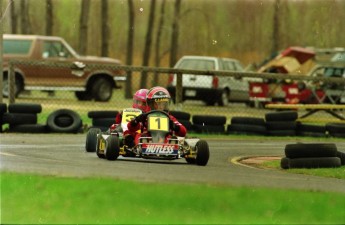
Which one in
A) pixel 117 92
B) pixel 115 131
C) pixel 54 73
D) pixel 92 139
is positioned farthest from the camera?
pixel 117 92

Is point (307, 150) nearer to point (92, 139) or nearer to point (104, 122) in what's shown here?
point (92, 139)

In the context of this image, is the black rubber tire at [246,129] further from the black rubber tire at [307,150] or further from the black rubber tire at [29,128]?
the black rubber tire at [307,150]

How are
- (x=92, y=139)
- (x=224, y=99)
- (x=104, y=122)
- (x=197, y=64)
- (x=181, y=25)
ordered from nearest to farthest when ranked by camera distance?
1. (x=92, y=139)
2. (x=104, y=122)
3. (x=224, y=99)
4. (x=197, y=64)
5. (x=181, y=25)

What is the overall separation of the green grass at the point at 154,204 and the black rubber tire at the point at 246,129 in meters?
11.3

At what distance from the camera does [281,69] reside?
3728cm

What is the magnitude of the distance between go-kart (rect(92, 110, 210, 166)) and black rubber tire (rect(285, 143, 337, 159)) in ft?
3.76

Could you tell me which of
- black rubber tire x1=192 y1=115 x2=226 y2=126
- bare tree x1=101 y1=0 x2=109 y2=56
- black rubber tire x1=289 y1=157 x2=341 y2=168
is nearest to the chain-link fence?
black rubber tire x1=192 y1=115 x2=226 y2=126

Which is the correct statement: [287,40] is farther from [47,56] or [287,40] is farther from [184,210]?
[184,210]

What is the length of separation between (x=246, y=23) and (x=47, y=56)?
19.1 metres

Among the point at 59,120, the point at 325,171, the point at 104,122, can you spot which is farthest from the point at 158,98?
the point at 59,120

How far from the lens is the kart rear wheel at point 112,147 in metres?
14.9

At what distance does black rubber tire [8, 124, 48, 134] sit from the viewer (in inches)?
803

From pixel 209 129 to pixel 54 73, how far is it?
470 inches

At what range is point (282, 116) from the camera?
22.6 meters
